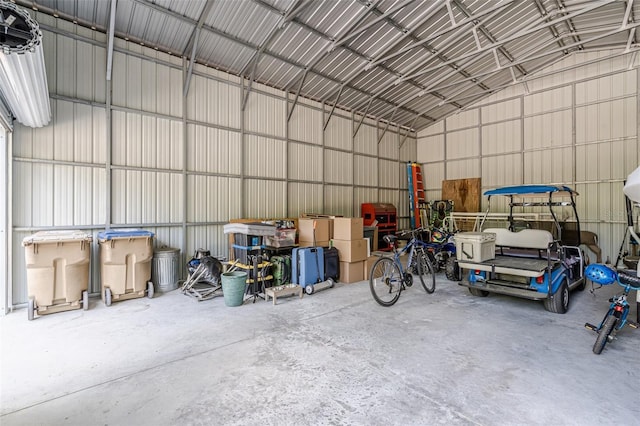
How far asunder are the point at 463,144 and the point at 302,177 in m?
6.21

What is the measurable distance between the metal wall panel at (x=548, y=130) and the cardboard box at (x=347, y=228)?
6655mm

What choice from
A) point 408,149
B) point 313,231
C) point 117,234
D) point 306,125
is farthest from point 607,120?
point 117,234

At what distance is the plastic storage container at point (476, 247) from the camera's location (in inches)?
183

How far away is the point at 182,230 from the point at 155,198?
80 centimetres

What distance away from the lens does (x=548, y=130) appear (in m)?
8.95

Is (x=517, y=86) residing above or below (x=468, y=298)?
above

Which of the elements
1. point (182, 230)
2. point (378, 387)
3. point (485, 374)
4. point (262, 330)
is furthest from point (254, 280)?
point (485, 374)

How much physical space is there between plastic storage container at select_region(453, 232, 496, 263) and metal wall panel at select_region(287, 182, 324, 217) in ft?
14.3

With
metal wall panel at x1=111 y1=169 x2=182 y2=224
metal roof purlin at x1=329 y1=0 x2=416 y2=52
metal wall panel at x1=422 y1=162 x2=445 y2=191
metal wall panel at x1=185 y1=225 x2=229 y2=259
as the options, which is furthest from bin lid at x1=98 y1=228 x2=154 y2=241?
metal wall panel at x1=422 y1=162 x2=445 y2=191

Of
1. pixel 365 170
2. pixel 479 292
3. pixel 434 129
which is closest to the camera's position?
pixel 479 292

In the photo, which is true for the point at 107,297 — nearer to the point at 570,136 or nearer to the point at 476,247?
the point at 476,247

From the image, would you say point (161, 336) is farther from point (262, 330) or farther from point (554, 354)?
point (554, 354)

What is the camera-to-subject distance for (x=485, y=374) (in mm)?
2713

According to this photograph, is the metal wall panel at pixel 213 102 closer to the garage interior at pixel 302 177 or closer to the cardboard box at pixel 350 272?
the garage interior at pixel 302 177
